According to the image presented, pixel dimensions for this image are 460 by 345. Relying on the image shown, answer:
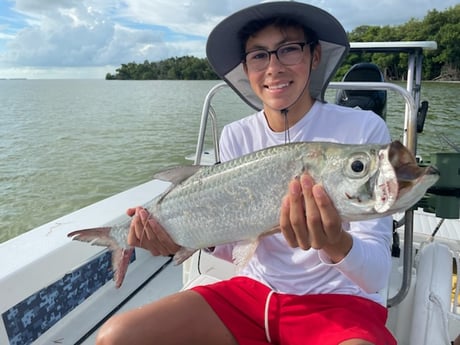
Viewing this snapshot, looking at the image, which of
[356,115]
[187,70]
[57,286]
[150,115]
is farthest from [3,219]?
[187,70]

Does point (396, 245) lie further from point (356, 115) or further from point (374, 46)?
point (374, 46)

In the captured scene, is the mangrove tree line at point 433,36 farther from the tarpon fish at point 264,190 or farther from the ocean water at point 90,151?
the tarpon fish at point 264,190

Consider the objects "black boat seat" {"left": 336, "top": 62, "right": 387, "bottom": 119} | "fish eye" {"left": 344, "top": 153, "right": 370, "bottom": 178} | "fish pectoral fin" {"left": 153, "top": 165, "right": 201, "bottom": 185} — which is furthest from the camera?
"black boat seat" {"left": 336, "top": 62, "right": 387, "bottom": 119}

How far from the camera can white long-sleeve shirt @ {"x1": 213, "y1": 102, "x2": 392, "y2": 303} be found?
1677mm

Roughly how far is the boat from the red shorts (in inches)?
15.5

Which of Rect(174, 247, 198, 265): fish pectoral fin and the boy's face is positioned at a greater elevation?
the boy's face

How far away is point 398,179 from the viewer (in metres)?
A: 1.29

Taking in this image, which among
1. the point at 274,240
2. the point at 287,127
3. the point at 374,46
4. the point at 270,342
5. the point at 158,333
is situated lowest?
the point at 270,342

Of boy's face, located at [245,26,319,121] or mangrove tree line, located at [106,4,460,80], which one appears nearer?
boy's face, located at [245,26,319,121]

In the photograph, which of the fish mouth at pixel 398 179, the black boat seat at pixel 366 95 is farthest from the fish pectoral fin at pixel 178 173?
the black boat seat at pixel 366 95

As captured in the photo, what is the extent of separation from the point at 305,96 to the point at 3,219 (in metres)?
7.62

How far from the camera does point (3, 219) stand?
786cm

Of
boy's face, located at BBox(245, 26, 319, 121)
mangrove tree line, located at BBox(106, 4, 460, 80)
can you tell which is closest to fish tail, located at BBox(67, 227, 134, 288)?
boy's face, located at BBox(245, 26, 319, 121)

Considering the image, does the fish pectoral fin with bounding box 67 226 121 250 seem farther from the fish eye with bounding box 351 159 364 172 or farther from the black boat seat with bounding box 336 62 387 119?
the black boat seat with bounding box 336 62 387 119
